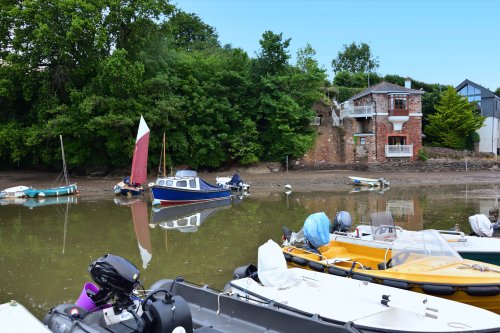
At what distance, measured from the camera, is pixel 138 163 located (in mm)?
26094

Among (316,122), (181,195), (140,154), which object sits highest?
(316,122)

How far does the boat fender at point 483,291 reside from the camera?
6.43 m

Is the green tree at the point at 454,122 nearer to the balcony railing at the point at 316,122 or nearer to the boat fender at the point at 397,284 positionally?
the balcony railing at the point at 316,122

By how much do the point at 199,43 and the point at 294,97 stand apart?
74.4ft

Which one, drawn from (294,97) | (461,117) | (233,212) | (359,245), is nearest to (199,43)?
(294,97)

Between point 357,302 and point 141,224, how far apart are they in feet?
42.3

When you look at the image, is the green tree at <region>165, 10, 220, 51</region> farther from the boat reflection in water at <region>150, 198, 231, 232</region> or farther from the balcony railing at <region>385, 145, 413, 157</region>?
the boat reflection in water at <region>150, 198, 231, 232</region>

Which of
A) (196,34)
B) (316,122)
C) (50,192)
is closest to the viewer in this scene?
(50,192)

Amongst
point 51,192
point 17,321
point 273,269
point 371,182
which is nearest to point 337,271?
point 273,269

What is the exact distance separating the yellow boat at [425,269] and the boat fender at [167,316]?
3.80m

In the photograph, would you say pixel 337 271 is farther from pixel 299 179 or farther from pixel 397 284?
pixel 299 179

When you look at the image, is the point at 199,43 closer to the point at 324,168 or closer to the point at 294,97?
the point at 294,97

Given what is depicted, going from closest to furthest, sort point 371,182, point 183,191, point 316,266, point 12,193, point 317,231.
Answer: point 316,266 → point 317,231 → point 183,191 → point 12,193 → point 371,182

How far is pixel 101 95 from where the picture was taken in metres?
33.0
